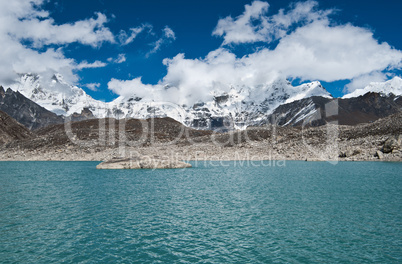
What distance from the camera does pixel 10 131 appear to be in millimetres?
165500

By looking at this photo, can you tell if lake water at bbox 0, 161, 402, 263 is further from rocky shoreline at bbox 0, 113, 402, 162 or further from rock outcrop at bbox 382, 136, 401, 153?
rock outcrop at bbox 382, 136, 401, 153

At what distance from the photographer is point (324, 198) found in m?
27.4

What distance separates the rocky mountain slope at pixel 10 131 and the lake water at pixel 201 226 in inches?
5969

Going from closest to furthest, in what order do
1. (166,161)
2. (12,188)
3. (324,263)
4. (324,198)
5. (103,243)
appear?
(324,263) < (103,243) < (324,198) < (12,188) < (166,161)

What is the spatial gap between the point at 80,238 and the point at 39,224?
14.5 ft

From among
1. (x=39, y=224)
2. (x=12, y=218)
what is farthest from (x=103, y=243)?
(x=12, y=218)

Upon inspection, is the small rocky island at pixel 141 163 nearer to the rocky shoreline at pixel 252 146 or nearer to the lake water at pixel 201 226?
the rocky shoreline at pixel 252 146

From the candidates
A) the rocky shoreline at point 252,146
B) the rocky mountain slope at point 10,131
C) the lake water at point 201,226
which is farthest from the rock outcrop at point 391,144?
the rocky mountain slope at point 10,131

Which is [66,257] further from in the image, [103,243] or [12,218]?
[12,218]

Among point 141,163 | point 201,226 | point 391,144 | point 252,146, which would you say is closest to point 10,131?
point 252,146

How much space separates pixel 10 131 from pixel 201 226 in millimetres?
182487

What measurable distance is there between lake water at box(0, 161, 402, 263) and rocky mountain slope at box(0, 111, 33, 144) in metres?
152

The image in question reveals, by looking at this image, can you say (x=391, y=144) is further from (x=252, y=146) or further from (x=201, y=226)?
(x=201, y=226)

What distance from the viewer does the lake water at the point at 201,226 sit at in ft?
47.4
